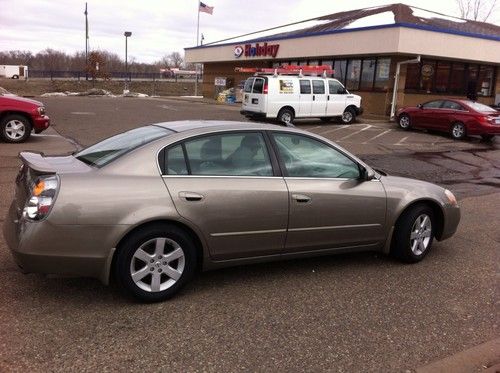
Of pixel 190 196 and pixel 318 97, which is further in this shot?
pixel 318 97

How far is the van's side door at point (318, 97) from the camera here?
65.8 ft

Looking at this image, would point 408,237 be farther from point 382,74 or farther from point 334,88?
point 382,74

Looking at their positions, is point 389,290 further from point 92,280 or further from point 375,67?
point 375,67

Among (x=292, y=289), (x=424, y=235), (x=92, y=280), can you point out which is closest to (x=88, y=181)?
(x=92, y=280)

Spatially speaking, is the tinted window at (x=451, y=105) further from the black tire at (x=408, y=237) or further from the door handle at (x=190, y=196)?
the door handle at (x=190, y=196)

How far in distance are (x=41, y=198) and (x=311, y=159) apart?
7.67 feet

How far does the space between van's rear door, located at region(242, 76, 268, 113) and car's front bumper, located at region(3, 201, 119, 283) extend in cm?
1594

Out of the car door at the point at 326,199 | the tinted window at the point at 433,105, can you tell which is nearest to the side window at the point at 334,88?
the tinted window at the point at 433,105

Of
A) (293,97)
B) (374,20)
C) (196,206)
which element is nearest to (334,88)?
(293,97)

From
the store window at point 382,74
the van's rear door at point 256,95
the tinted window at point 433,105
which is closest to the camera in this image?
the tinted window at point 433,105

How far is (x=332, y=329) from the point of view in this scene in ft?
12.0

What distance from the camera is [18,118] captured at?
1218 centimetres

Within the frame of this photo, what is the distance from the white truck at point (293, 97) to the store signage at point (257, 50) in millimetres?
9739

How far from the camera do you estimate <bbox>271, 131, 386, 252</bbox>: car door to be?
14.5 ft
